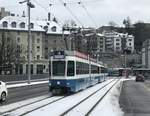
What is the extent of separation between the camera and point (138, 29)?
191500mm

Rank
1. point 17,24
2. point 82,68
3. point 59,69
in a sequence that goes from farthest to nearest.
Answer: point 17,24
point 82,68
point 59,69

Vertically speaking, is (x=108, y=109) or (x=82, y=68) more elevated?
(x=82, y=68)

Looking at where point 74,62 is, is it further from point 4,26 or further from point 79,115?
point 4,26

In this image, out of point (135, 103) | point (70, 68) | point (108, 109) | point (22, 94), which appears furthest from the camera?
point (22, 94)

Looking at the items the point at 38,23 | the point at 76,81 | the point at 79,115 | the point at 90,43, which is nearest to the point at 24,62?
the point at 38,23

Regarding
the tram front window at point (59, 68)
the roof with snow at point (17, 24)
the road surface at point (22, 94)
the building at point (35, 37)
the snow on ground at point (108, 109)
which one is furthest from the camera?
the roof with snow at point (17, 24)

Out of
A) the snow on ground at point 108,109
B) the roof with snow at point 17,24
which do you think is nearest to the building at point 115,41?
the roof with snow at point 17,24

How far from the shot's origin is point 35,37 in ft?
439

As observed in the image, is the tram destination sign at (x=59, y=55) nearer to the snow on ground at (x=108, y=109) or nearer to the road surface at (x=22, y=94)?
the road surface at (x=22, y=94)

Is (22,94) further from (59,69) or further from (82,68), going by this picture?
(82,68)

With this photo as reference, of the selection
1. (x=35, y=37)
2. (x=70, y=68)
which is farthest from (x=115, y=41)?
(x=70, y=68)

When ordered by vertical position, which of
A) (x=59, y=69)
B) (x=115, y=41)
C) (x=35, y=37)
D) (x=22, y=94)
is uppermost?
(x=115, y=41)

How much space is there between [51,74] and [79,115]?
615 inches

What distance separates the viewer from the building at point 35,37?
12541cm
